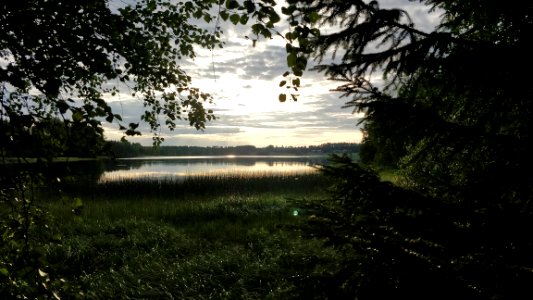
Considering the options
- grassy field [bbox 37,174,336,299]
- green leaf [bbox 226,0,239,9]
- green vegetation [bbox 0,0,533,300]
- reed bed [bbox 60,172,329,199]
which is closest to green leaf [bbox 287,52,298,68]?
green vegetation [bbox 0,0,533,300]

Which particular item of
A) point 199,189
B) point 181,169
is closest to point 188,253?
point 199,189

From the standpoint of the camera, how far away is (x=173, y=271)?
7.30 metres

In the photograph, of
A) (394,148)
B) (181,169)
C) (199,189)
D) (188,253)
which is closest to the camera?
(394,148)

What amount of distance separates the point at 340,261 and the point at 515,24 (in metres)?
1.85

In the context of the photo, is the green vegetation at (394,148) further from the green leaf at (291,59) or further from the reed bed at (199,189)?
the reed bed at (199,189)

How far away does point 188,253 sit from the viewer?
9.27 meters

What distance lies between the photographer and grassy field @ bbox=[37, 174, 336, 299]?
282 centimetres

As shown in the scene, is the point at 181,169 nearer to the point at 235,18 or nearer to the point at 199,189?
the point at 199,189

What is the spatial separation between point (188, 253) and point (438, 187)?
7927 millimetres

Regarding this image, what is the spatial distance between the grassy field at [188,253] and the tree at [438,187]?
337 millimetres

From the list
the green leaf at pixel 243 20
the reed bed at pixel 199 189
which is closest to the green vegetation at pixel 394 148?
the green leaf at pixel 243 20

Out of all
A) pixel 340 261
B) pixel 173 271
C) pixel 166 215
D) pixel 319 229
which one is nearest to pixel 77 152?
pixel 319 229

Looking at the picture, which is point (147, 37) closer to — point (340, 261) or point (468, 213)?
point (340, 261)

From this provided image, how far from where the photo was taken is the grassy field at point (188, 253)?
2.82 m
